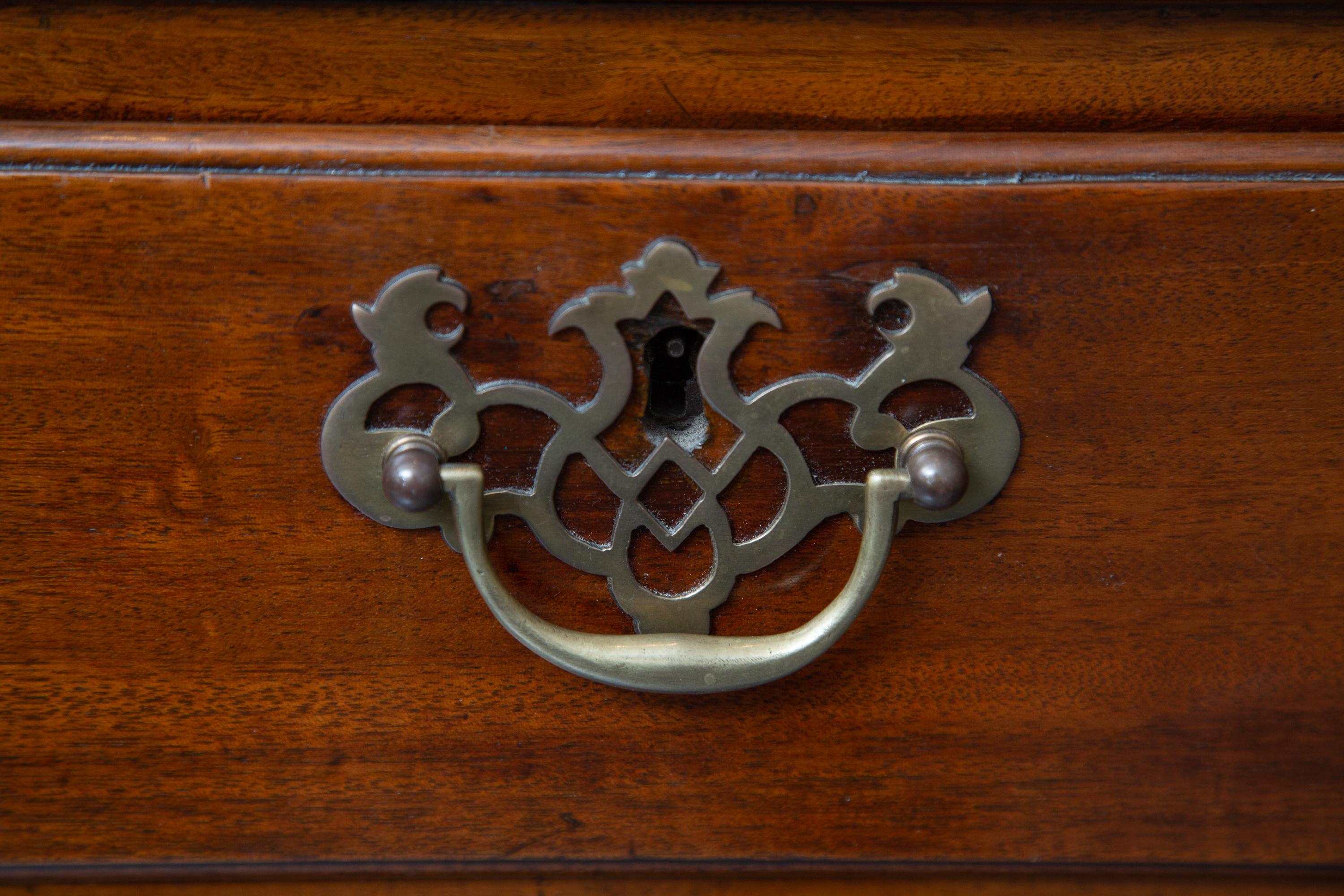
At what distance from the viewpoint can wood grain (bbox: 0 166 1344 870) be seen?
0.30 metres

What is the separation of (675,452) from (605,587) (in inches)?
2.4

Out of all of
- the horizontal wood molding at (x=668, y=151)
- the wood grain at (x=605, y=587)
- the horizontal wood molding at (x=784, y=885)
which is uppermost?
the horizontal wood molding at (x=668, y=151)

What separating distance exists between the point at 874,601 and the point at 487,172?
0.66 feet

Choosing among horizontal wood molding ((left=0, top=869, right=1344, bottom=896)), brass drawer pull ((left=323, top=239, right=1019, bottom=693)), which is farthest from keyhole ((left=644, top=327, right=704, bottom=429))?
horizontal wood molding ((left=0, top=869, right=1344, bottom=896))

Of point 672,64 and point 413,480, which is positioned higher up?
point 672,64

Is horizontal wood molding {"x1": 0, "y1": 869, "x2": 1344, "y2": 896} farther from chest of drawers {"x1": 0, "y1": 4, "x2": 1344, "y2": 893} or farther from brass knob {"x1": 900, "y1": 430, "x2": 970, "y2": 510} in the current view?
brass knob {"x1": 900, "y1": 430, "x2": 970, "y2": 510}

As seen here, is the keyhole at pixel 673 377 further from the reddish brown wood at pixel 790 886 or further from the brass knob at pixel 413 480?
the reddish brown wood at pixel 790 886

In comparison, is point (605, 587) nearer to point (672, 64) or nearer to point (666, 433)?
point (666, 433)

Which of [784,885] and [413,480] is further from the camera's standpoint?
[784,885]

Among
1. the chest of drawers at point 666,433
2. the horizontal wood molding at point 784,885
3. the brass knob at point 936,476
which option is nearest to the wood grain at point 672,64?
the chest of drawers at point 666,433

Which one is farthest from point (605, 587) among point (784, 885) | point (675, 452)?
point (784, 885)

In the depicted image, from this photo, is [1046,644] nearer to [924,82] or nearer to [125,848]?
[924,82]

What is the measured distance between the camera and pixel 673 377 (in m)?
0.34

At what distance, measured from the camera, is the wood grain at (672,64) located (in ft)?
0.95
